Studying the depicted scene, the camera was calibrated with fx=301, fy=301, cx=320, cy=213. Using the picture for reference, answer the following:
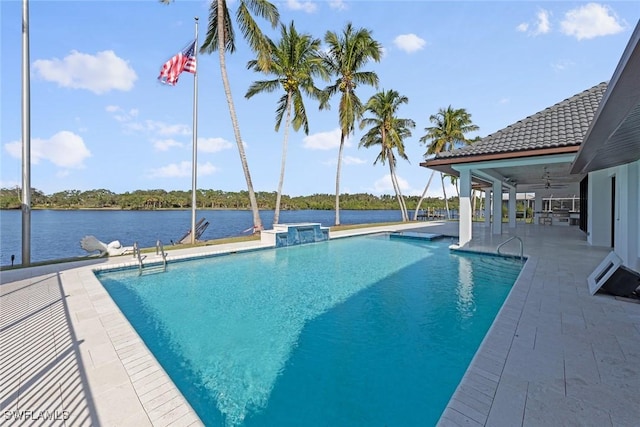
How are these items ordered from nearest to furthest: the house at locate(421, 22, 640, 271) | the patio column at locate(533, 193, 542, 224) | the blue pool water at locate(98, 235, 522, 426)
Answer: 1. the blue pool water at locate(98, 235, 522, 426)
2. the house at locate(421, 22, 640, 271)
3. the patio column at locate(533, 193, 542, 224)

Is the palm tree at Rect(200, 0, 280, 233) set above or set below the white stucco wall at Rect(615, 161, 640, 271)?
above

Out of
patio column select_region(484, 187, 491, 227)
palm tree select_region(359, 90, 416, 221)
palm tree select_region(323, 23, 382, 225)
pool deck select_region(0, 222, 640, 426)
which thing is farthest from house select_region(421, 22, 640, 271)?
palm tree select_region(359, 90, 416, 221)

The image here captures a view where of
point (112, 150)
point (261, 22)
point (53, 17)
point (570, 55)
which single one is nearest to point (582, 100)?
point (570, 55)

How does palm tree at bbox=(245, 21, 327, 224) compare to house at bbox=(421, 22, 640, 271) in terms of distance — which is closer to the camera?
house at bbox=(421, 22, 640, 271)

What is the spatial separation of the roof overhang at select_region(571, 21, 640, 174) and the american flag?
41.9ft

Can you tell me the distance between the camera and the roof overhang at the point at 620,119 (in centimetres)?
234

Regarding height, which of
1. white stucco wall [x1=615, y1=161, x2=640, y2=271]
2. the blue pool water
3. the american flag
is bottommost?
the blue pool water

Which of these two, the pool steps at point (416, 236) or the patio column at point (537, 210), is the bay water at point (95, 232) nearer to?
the pool steps at point (416, 236)

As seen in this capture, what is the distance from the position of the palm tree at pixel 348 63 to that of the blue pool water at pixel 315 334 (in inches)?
505

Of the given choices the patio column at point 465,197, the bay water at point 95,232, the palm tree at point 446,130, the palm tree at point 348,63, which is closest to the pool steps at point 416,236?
the patio column at point 465,197

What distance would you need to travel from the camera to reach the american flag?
11.7m

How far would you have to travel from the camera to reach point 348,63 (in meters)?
18.9

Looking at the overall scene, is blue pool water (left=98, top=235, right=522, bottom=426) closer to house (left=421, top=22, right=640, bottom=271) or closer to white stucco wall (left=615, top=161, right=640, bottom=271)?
white stucco wall (left=615, top=161, right=640, bottom=271)

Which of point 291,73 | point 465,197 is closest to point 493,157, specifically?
point 465,197
